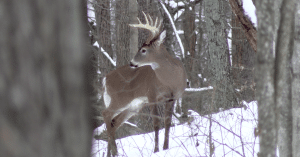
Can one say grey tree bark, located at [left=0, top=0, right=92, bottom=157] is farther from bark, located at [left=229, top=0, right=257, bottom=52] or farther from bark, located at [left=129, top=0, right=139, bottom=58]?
bark, located at [left=129, top=0, right=139, bottom=58]

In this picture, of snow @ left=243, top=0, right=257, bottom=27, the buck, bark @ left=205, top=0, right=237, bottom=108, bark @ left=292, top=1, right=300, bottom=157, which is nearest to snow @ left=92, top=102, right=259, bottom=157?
the buck

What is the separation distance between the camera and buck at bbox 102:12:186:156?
545 cm

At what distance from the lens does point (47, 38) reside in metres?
0.78

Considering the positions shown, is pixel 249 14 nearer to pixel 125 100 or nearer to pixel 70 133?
pixel 125 100

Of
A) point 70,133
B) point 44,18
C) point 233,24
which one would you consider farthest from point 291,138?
point 233,24

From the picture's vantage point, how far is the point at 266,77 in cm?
151

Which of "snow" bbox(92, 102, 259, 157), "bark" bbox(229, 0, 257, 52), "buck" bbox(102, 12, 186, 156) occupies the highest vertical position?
"bark" bbox(229, 0, 257, 52)

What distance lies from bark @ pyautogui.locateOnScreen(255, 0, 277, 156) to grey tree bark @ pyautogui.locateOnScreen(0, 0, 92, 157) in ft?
3.04

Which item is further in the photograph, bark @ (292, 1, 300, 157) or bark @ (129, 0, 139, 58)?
bark @ (129, 0, 139, 58)

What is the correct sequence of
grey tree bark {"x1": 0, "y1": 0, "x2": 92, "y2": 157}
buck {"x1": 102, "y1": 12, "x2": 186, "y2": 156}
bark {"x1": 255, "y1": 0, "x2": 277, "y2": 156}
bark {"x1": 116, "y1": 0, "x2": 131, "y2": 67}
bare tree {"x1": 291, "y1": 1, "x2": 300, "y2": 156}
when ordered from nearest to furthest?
1. grey tree bark {"x1": 0, "y1": 0, "x2": 92, "y2": 157}
2. bark {"x1": 255, "y1": 0, "x2": 277, "y2": 156}
3. bare tree {"x1": 291, "y1": 1, "x2": 300, "y2": 156}
4. buck {"x1": 102, "y1": 12, "x2": 186, "y2": 156}
5. bark {"x1": 116, "y1": 0, "x2": 131, "y2": 67}

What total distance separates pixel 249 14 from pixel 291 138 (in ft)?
7.40

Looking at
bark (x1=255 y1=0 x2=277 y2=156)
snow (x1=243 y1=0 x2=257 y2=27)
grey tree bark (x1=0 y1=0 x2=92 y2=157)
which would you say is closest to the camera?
grey tree bark (x1=0 y1=0 x2=92 y2=157)

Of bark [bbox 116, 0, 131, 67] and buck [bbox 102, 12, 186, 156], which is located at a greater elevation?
bark [bbox 116, 0, 131, 67]

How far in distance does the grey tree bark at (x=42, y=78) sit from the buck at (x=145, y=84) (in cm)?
450
